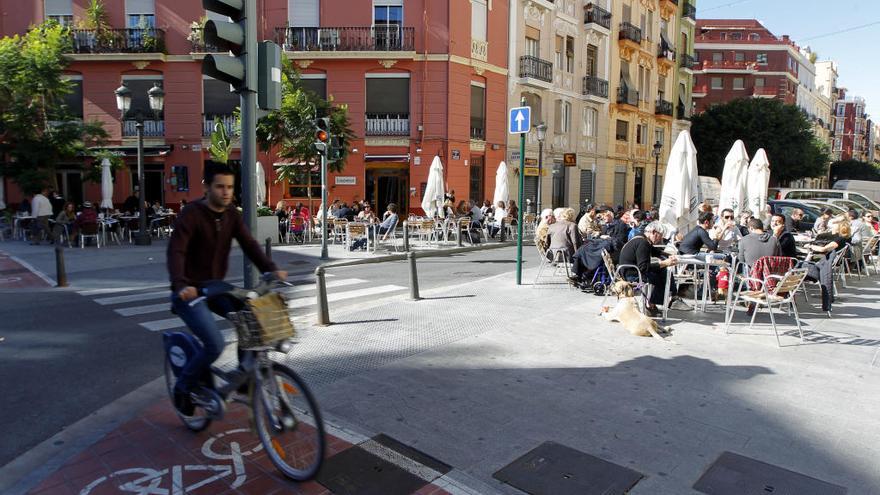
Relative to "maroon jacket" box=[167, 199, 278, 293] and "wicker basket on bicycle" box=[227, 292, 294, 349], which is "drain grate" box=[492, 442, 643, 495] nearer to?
"wicker basket on bicycle" box=[227, 292, 294, 349]

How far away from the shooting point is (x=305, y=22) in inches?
957

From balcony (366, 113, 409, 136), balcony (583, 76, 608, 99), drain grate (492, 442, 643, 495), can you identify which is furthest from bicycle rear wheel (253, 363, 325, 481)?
balcony (583, 76, 608, 99)

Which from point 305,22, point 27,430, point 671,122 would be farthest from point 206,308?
point 671,122

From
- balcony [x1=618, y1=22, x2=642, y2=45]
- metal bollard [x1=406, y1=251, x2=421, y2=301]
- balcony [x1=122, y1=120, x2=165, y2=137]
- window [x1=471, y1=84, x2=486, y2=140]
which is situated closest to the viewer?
metal bollard [x1=406, y1=251, x2=421, y2=301]

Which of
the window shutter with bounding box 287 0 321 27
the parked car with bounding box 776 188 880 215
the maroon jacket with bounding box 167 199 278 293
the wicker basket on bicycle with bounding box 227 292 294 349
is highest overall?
the window shutter with bounding box 287 0 321 27

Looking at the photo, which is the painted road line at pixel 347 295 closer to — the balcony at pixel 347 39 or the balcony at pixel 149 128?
the balcony at pixel 347 39

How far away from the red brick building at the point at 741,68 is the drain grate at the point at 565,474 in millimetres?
60719

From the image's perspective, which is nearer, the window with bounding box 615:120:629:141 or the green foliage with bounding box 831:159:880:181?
the window with bounding box 615:120:629:141

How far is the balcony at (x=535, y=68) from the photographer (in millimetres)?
27812

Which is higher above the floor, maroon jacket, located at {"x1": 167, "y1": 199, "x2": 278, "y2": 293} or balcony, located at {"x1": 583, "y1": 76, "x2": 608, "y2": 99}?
balcony, located at {"x1": 583, "y1": 76, "x2": 608, "y2": 99}

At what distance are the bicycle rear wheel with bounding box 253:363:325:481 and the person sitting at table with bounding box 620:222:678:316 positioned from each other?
5.49 m

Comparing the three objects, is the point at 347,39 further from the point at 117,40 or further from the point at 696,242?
the point at 696,242

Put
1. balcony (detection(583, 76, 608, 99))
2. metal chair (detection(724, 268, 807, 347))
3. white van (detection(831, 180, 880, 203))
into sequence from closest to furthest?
metal chair (detection(724, 268, 807, 347)) → balcony (detection(583, 76, 608, 99)) → white van (detection(831, 180, 880, 203))

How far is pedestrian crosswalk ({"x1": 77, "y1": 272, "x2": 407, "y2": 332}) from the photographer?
787cm
